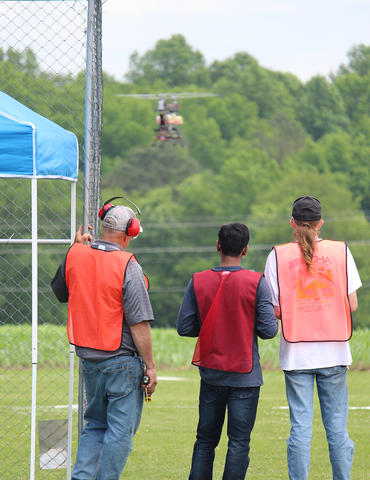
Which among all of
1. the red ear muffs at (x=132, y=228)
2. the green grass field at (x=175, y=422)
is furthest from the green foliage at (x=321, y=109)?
the red ear muffs at (x=132, y=228)

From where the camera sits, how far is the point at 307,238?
4.66 metres

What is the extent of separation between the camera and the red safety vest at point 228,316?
4480mm

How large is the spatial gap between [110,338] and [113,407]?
373mm

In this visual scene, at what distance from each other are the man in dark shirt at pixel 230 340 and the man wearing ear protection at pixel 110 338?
0.33m

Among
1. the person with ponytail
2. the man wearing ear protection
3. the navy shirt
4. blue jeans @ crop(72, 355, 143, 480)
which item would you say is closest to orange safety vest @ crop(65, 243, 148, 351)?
the man wearing ear protection

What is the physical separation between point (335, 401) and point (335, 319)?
0.46 meters

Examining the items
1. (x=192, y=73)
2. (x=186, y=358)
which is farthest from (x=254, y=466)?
(x=192, y=73)

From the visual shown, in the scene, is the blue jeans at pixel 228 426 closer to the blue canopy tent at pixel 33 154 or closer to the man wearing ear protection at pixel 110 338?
the man wearing ear protection at pixel 110 338

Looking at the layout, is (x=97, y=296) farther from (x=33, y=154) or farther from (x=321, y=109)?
(x=321, y=109)

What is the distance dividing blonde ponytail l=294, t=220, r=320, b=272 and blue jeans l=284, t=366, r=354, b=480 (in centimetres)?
62

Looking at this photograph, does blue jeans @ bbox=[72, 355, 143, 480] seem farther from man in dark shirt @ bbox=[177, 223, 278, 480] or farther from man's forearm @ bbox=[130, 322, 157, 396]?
man in dark shirt @ bbox=[177, 223, 278, 480]

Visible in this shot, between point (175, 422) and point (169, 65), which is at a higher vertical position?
point (169, 65)

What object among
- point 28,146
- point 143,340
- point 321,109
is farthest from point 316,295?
point 321,109

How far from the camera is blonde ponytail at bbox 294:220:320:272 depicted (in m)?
4.63
